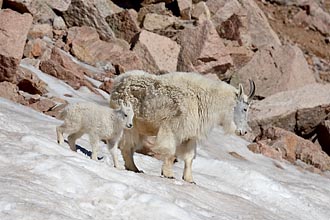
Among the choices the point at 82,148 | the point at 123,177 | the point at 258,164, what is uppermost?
the point at 123,177

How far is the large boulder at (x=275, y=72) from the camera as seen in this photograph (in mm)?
27688

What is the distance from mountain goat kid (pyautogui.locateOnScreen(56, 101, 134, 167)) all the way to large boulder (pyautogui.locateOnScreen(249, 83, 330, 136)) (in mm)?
12802

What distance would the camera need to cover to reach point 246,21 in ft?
112

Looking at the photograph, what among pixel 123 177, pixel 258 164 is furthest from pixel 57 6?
pixel 123 177

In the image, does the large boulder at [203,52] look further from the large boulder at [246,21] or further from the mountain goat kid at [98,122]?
the mountain goat kid at [98,122]

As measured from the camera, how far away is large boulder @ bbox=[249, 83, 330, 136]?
24.0 metres

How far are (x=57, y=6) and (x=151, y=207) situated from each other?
21627 mm

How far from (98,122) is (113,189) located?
2970 mm

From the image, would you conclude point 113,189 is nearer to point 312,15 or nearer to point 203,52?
point 203,52

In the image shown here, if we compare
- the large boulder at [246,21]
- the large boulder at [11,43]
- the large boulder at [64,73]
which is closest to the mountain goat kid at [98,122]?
the large boulder at [11,43]

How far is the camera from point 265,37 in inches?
1355

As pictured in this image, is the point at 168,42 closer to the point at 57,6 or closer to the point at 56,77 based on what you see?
the point at 57,6

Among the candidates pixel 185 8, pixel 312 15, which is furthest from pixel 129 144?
pixel 312 15

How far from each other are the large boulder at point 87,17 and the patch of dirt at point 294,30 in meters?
12.6
